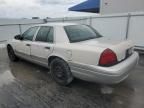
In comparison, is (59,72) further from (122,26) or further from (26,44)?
(122,26)

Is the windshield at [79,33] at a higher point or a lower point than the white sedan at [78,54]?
higher

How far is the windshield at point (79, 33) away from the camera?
11.8ft

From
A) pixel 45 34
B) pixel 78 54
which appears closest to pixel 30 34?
pixel 45 34

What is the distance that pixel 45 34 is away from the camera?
4.11 m

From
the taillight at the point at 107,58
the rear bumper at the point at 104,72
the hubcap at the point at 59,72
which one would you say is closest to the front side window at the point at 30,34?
the hubcap at the point at 59,72

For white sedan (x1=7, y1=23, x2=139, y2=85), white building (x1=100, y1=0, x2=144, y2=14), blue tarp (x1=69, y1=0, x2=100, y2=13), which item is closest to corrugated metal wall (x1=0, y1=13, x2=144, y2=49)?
white building (x1=100, y1=0, x2=144, y2=14)

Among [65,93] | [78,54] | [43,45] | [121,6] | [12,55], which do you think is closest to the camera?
[78,54]

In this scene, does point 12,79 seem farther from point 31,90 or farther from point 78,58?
point 78,58

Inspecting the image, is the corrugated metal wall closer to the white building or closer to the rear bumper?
the white building

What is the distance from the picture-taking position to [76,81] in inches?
156

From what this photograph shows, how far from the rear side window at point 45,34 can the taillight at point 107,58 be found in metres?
1.56

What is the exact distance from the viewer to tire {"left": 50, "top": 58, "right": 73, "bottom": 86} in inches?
137

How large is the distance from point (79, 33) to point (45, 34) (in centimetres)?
98

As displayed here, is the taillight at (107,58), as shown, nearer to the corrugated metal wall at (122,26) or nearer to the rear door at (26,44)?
the rear door at (26,44)
